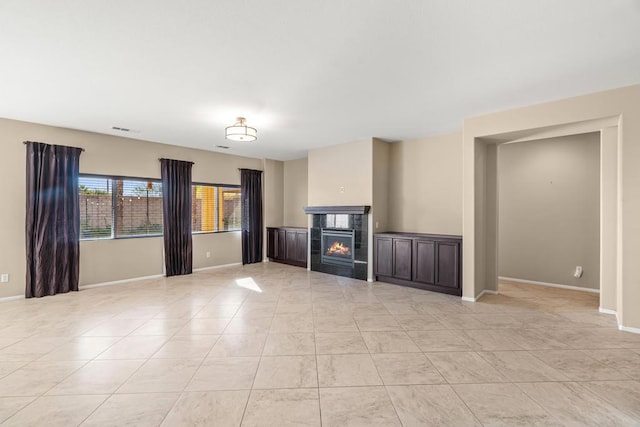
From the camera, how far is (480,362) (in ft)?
9.05

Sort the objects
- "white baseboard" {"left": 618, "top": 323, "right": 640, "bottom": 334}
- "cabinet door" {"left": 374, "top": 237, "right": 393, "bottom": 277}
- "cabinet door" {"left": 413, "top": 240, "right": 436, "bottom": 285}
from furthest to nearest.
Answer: "cabinet door" {"left": 374, "top": 237, "right": 393, "bottom": 277} → "cabinet door" {"left": 413, "top": 240, "right": 436, "bottom": 285} → "white baseboard" {"left": 618, "top": 323, "right": 640, "bottom": 334}

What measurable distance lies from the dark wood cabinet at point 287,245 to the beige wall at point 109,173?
0.88 metres

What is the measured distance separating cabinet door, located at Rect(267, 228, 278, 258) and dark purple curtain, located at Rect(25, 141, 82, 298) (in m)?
4.10

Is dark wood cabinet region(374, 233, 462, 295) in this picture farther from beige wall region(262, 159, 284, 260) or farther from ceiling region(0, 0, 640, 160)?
beige wall region(262, 159, 284, 260)

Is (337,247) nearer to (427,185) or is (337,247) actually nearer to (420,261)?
(420,261)

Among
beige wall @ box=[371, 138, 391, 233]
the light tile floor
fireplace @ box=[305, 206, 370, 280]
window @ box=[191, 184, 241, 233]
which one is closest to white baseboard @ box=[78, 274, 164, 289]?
the light tile floor

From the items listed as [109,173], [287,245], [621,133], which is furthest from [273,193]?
[621,133]

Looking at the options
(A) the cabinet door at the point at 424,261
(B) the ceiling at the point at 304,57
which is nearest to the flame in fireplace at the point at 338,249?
(A) the cabinet door at the point at 424,261

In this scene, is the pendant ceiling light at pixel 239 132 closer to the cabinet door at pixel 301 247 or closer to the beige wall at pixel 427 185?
the beige wall at pixel 427 185

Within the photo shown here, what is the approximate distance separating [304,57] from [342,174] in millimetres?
3775

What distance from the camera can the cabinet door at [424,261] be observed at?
202 inches

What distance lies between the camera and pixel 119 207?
5910 millimetres

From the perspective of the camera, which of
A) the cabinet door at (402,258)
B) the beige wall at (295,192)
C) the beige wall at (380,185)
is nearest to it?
the cabinet door at (402,258)

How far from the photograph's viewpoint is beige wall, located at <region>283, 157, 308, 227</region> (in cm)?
826
